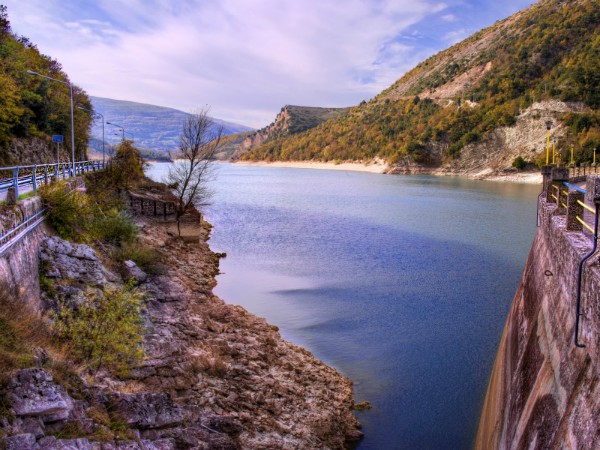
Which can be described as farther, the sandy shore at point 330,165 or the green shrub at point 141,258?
the sandy shore at point 330,165

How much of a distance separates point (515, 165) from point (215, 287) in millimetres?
72682

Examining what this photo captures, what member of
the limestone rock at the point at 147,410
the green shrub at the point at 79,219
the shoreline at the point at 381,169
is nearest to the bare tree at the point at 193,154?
the green shrub at the point at 79,219

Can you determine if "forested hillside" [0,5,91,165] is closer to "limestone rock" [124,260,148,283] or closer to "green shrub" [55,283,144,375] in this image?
"limestone rock" [124,260,148,283]

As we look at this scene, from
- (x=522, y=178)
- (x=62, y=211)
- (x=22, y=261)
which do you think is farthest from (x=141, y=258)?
(x=522, y=178)

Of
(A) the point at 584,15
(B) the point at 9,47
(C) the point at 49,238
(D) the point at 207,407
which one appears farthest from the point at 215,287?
(A) the point at 584,15

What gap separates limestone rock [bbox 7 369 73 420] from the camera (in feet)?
16.5

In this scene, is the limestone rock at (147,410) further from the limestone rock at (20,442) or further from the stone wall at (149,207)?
the stone wall at (149,207)

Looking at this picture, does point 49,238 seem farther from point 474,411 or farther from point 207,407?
point 474,411

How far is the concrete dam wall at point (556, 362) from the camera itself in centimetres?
476

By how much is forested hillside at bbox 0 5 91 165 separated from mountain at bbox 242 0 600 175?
66483mm

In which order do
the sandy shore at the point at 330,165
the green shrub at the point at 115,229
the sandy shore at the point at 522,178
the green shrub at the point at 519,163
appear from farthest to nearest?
the sandy shore at the point at 330,165
the green shrub at the point at 519,163
the sandy shore at the point at 522,178
the green shrub at the point at 115,229

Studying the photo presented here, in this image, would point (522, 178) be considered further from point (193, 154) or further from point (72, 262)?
point (72, 262)

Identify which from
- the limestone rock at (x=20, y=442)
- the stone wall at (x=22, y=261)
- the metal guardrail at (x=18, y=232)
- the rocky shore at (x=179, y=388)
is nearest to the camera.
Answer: the limestone rock at (x=20, y=442)

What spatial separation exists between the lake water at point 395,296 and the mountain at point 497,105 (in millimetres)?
50461
